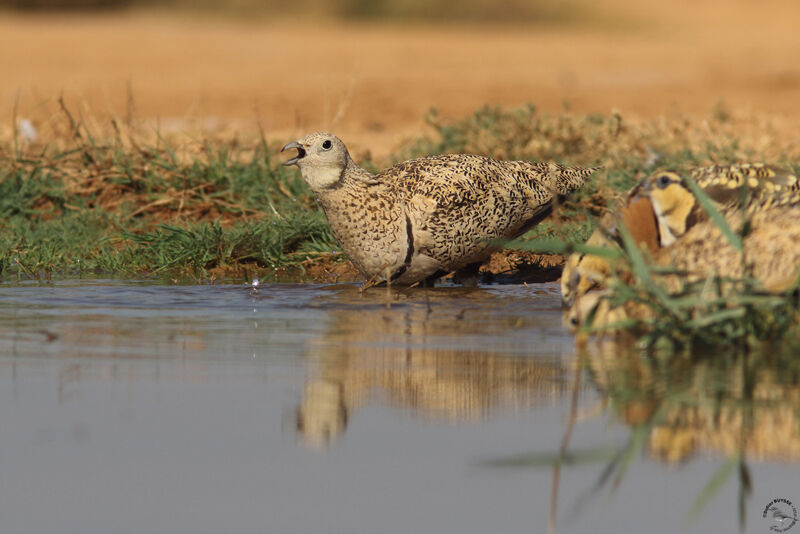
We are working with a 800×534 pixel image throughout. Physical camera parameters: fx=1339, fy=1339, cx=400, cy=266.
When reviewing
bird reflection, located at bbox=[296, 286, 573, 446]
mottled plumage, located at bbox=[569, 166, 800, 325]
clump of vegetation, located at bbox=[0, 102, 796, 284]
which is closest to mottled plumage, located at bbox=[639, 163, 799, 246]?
mottled plumage, located at bbox=[569, 166, 800, 325]

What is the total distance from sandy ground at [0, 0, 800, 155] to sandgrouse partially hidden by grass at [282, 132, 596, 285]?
9.77ft

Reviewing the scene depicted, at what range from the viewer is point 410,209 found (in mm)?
6598

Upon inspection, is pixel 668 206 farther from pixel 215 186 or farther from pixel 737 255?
pixel 215 186

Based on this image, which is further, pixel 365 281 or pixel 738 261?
pixel 365 281

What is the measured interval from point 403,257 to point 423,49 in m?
18.4

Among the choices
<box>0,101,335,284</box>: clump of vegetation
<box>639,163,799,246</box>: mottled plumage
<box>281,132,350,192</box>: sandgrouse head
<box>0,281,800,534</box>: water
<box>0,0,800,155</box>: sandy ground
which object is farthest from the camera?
<box>0,0,800,155</box>: sandy ground

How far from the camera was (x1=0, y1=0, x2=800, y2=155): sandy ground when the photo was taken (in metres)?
14.7

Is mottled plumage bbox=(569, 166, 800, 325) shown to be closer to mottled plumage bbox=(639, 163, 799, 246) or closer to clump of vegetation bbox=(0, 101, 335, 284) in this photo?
mottled plumage bbox=(639, 163, 799, 246)

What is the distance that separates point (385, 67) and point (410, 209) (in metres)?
14.8

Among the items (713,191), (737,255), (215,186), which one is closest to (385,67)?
(215,186)

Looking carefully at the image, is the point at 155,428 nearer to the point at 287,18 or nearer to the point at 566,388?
the point at 566,388

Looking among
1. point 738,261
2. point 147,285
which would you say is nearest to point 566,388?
point 738,261

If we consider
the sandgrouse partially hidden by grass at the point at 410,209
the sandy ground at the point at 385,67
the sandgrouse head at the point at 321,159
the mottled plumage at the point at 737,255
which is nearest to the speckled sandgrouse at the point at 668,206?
the mottled plumage at the point at 737,255

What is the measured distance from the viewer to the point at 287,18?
99.6 feet
